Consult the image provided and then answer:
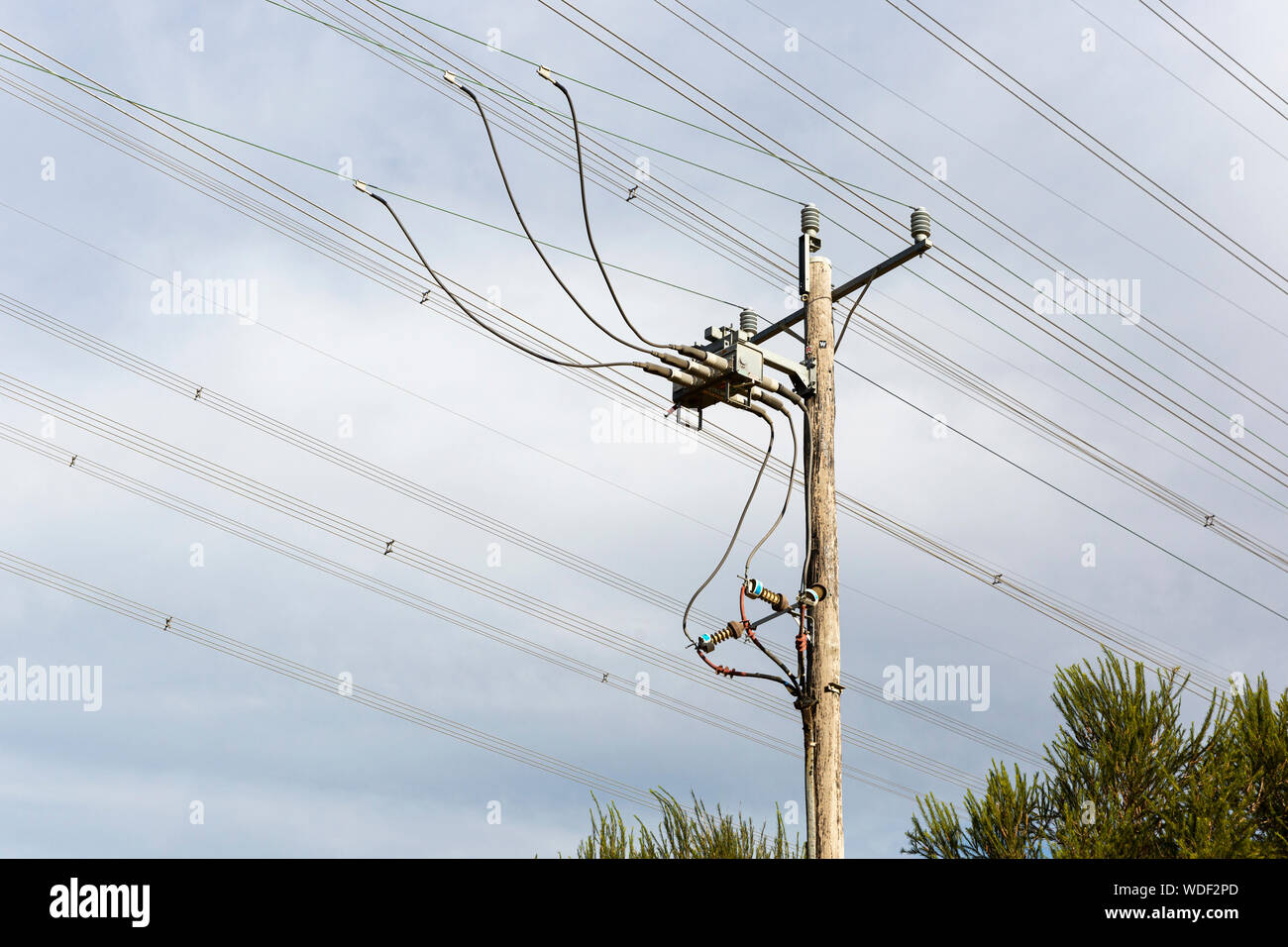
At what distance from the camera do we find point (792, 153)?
1689 cm

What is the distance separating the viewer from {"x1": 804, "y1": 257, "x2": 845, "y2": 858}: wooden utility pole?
10.4m

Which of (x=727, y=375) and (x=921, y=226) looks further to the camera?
(x=921, y=226)

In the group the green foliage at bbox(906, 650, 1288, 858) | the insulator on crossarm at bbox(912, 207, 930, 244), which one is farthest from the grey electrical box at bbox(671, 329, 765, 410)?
the green foliage at bbox(906, 650, 1288, 858)

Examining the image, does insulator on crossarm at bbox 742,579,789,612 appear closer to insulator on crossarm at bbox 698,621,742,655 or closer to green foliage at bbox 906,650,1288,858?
insulator on crossarm at bbox 698,621,742,655

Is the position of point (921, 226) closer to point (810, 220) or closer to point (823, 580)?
point (810, 220)

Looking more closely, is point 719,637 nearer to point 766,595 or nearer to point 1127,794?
point 766,595

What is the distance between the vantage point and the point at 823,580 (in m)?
11.2

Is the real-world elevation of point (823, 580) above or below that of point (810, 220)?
below

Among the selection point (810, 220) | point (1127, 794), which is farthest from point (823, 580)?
point (1127, 794)

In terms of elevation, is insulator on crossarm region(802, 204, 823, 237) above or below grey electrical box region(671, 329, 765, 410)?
above

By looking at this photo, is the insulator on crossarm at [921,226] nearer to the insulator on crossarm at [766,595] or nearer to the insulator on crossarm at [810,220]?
the insulator on crossarm at [810,220]

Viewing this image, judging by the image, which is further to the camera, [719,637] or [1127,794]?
[1127,794]

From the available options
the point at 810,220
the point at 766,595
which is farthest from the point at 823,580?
the point at 810,220
